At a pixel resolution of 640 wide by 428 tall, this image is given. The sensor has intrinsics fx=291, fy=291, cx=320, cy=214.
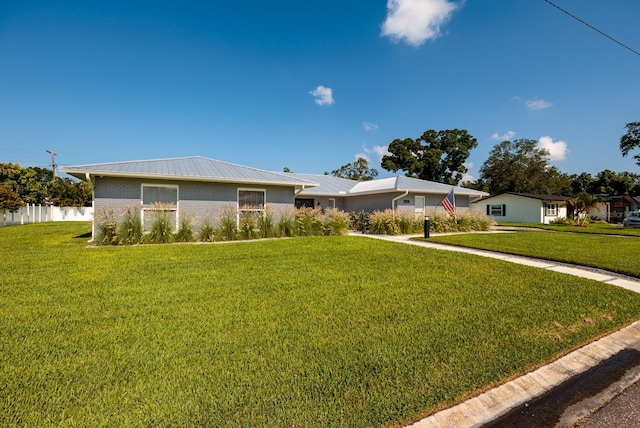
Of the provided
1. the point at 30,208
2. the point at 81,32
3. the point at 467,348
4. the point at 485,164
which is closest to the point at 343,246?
the point at 467,348

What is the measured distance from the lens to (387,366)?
2.49 m

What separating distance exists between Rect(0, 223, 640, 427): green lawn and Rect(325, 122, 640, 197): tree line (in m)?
37.8

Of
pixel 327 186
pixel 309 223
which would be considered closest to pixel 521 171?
pixel 327 186

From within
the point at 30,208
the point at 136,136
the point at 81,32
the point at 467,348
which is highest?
the point at 81,32

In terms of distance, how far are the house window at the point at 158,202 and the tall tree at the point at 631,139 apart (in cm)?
4319

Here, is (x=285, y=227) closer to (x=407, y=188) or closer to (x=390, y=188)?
(x=390, y=188)

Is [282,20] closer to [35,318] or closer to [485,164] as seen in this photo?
[35,318]

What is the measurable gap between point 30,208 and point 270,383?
30958mm

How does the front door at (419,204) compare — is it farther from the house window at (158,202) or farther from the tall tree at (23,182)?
the tall tree at (23,182)

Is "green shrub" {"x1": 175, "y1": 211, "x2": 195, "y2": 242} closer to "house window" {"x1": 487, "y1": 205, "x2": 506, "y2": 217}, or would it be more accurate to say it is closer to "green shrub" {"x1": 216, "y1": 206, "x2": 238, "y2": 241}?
"green shrub" {"x1": 216, "y1": 206, "x2": 238, "y2": 241}

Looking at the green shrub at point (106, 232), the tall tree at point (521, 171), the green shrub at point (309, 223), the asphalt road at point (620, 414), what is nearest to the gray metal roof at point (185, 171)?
the green shrub at point (309, 223)

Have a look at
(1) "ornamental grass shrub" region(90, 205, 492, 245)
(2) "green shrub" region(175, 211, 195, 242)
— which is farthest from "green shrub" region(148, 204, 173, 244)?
(2) "green shrub" region(175, 211, 195, 242)

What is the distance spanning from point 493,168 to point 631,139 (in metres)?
16.3

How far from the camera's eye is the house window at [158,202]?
1060 cm
